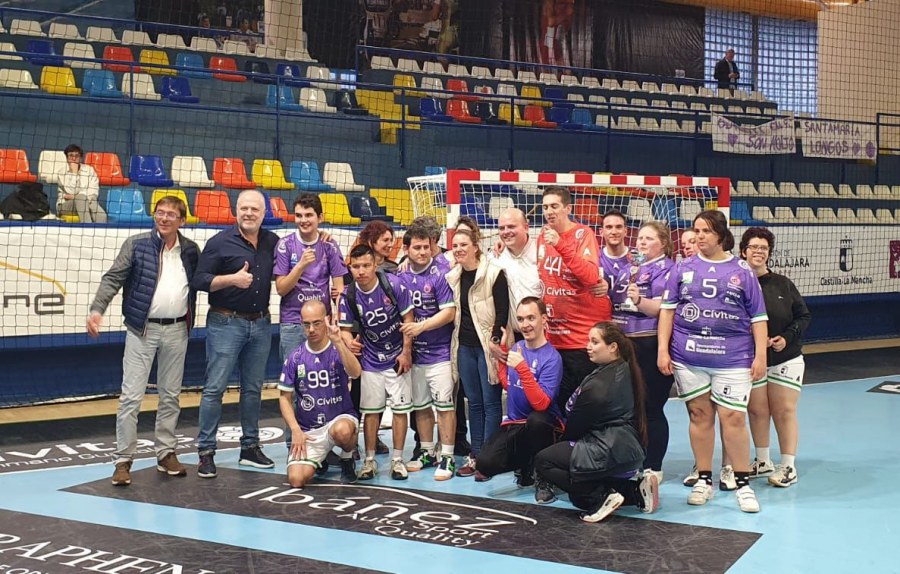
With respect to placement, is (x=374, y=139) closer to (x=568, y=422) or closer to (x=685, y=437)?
(x=685, y=437)

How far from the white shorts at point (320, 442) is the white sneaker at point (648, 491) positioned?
204cm

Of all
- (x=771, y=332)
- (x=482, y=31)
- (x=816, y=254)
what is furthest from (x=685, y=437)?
(x=482, y=31)

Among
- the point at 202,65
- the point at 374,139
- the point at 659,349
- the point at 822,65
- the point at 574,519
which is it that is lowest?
the point at 574,519

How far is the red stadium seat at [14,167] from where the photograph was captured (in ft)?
33.9

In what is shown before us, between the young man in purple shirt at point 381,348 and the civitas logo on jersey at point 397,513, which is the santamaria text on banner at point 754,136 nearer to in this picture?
the young man in purple shirt at point 381,348

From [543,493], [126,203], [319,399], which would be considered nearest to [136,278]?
[319,399]

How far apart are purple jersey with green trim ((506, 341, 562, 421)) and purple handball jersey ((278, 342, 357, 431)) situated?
1212mm

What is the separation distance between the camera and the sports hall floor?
487 centimetres

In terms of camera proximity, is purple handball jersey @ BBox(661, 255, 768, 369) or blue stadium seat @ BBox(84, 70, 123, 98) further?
blue stadium seat @ BBox(84, 70, 123, 98)

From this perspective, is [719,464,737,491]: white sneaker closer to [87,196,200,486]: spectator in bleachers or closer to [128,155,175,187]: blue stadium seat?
[87,196,200,486]: spectator in bleachers

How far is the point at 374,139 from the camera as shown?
14.7 meters

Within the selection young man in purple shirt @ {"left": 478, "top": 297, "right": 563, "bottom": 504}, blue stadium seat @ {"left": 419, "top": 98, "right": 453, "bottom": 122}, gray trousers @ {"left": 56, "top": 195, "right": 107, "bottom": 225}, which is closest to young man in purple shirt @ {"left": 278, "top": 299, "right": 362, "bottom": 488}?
young man in purple shirt @ {"left": 478, "top": 297, "right": 563, "bottom": 504}

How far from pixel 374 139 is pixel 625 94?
701 cm

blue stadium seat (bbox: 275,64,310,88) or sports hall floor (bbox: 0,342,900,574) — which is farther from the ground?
blue stadium seat (bbox: 275,64,310,88)
